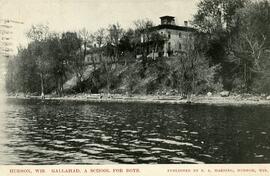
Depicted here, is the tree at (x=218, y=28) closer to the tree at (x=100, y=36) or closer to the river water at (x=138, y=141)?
the tree at (x=100, y=36)

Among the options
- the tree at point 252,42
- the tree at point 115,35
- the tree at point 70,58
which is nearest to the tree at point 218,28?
the tree at point 252,42

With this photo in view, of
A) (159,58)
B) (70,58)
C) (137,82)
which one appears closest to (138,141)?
(137,82)

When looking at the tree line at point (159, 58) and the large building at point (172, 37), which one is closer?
the tree line at point (159, 58)

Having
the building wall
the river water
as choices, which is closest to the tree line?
the building wall

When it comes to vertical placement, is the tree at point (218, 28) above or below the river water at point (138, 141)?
above

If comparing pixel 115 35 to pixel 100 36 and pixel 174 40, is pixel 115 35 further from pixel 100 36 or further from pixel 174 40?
pixel 174 40

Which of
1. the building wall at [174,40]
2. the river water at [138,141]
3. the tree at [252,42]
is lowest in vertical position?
the river water at [138,141]

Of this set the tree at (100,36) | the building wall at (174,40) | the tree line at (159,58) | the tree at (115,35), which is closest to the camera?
the tree line at (159,58)

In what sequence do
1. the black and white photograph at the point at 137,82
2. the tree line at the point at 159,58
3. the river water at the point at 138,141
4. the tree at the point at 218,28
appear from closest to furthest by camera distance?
the river water at the point at 138,141
the black and white photograph at the point at 137,82
the tree line at the point at 159,58
the tree at the point at 218,28

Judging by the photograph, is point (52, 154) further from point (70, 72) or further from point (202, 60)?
point (70, 72)
